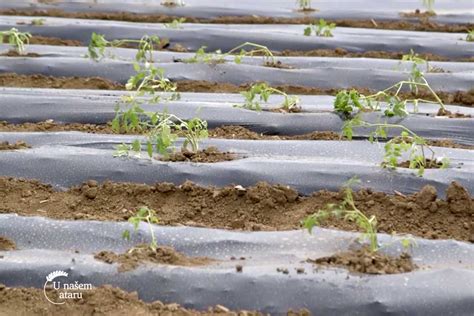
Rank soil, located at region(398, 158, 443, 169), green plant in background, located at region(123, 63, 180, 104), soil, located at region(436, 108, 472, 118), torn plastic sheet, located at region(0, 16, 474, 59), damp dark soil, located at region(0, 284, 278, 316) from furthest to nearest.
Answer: torn plastic sheet, located at region(0, 16, 474, 59)
soil, located at region(436, 108, 472, 118)
green plant in background, located at region(123, 63, 180, 104)
soil, located at region(398, 158, 443, 169)
damp dark soil, located at region(0, 284, 278, 316)

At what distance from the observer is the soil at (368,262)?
107 inches

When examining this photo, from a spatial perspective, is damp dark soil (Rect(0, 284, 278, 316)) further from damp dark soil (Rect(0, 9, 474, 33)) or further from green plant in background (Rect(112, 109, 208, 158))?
damp dark soil (Rect(0, 9, 474, 33))

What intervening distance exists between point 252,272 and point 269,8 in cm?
431

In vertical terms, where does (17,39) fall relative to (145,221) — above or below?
above

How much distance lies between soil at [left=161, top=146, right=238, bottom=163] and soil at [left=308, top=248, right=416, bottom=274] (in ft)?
3.00

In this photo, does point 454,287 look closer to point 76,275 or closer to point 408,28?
point 76,275

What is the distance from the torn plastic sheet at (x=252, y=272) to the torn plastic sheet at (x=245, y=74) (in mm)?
1897

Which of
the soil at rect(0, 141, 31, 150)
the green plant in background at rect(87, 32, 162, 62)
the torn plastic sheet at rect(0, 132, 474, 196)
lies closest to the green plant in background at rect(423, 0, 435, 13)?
the green plant in background at rect(87, 32, 162, 62)

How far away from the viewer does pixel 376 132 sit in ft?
11.9

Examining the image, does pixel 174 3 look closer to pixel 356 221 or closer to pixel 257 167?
pixel 257 167

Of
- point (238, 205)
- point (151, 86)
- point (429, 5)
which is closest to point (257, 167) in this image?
point (238, 205)

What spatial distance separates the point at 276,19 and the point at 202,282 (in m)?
4.07

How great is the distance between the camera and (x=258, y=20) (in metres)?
6.38
